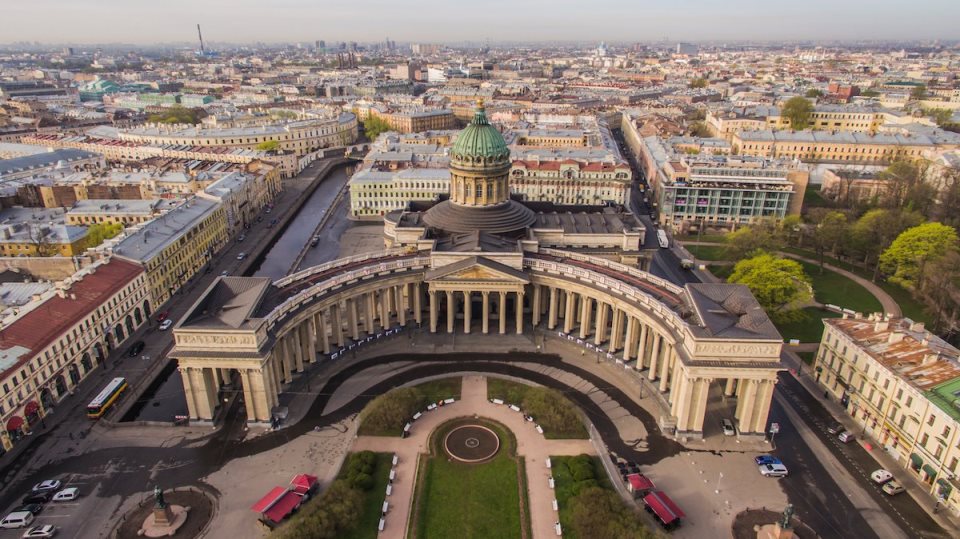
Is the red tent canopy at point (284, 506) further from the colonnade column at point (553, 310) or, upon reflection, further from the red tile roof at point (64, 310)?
the colonnade column at point (553, 310)

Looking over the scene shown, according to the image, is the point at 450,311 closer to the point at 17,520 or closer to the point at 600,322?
the point at 600,322

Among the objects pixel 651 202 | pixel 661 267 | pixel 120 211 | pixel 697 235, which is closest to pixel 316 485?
pixel 661 267

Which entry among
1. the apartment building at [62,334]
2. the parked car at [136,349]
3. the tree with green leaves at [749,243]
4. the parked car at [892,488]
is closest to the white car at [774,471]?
the parked car at [892,488]

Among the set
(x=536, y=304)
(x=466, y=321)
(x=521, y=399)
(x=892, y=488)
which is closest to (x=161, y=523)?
(x=521, y=399)

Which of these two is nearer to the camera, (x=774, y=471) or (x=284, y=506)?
(x=284, y=506)

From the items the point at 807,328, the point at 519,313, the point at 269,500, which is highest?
the point at 519,313

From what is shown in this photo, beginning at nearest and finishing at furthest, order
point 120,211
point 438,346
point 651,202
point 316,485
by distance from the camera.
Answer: point 316,485, point 438,346, point 120,211, point 651,202

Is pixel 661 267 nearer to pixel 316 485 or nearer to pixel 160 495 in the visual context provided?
pixel 316 485
